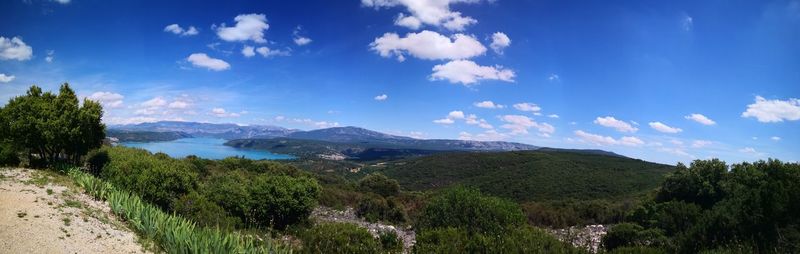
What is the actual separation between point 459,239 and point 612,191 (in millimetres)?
45888

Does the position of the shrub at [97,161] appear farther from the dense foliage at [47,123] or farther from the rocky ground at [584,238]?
the rocky ground at [584,238]

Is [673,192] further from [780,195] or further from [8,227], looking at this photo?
[8,227]

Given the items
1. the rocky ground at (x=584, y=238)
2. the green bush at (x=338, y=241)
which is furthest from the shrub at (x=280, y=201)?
the rocky ground at (x=584, y=238)

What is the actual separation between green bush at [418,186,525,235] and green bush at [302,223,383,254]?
3.65 meters

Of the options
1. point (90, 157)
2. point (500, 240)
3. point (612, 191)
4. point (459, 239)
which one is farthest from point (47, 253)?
point (612, 191)

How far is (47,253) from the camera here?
6848mm

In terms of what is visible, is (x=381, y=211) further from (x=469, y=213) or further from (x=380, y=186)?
(x=380, y=186)

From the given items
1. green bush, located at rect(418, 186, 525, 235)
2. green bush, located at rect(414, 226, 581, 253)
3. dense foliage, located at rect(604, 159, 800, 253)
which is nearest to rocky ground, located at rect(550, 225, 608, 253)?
green bush, located at rect(414, 226, 581, 253)

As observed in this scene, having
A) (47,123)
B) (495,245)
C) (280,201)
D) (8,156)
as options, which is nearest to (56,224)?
(280,201)

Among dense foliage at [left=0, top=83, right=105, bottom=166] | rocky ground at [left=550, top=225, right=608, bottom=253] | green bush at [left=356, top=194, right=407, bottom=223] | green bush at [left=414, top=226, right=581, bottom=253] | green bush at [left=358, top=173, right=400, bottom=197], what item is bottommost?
green bush at [left=358, top=173, right=400, bottom=197]

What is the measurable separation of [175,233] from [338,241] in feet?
8.99

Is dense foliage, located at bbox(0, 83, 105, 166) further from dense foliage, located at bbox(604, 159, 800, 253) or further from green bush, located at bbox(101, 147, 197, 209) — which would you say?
dense foliage, located at bbox(604, 159, 800, 253)

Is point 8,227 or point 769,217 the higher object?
Answer: point 769,217

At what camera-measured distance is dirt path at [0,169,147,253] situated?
7.26 meters
